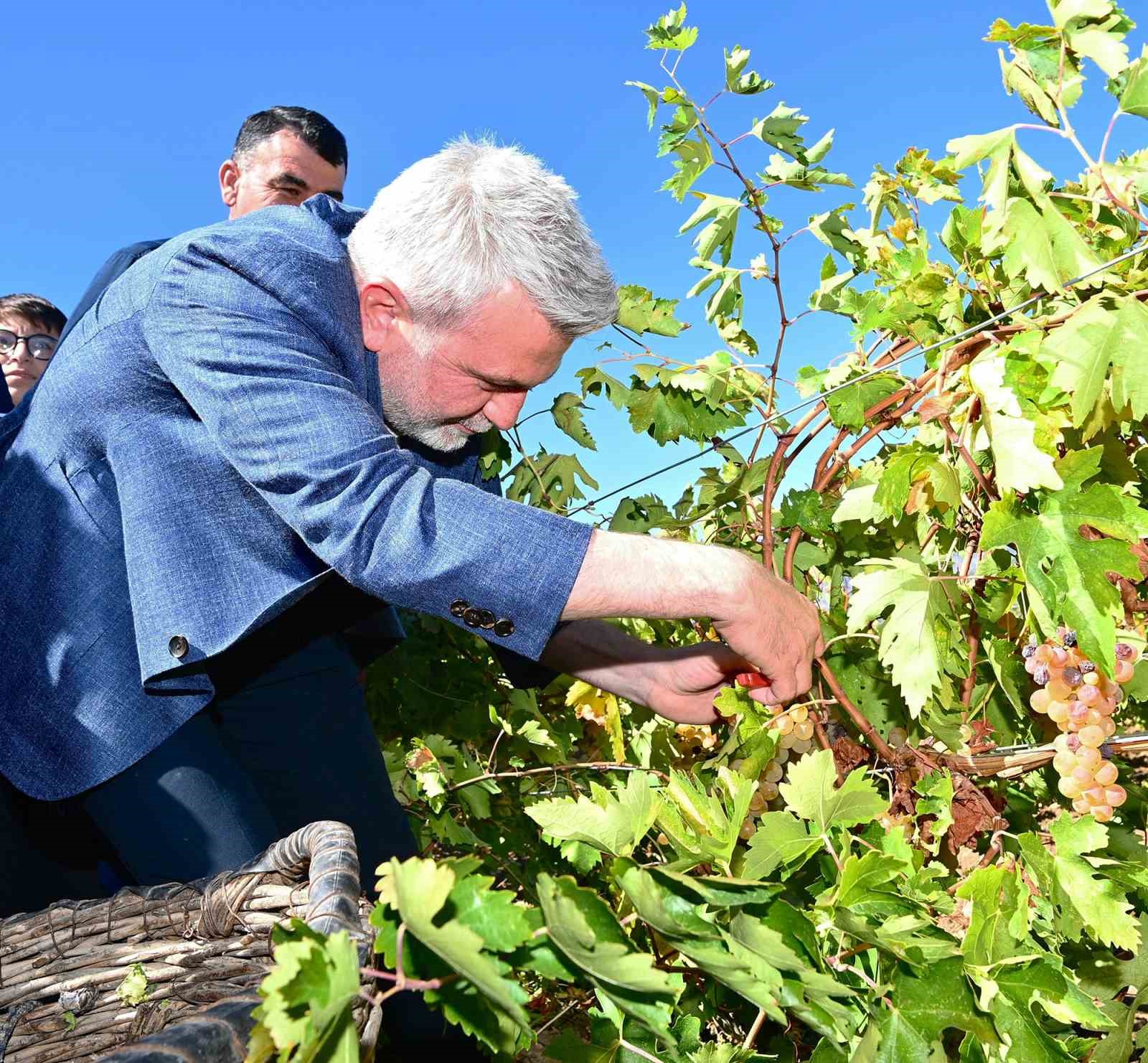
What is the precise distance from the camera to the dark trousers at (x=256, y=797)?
180cm

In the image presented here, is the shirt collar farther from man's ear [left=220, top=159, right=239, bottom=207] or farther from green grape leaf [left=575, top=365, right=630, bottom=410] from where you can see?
man's ear [left=220, top=159, right=239, bottom=207]

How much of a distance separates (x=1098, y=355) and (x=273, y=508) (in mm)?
1191

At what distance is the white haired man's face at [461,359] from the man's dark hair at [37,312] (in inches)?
101

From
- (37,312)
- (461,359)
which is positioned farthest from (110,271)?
(37,312)

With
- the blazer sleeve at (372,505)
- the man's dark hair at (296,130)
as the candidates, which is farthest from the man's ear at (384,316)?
the man's dark hair at (296,130)

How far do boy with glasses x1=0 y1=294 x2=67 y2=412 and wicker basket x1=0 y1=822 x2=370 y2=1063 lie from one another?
2765 millimetres

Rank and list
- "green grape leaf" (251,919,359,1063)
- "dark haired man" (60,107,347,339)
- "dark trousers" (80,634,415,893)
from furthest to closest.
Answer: "dark haired man" (60,107,347,339) → "dark trousers" (80,634,415,893) → "green grape leaf" (251,919,359,1063)

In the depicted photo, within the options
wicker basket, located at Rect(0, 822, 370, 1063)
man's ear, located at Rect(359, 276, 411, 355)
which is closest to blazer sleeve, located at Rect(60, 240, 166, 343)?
man's ear, located at Rect(359, 276, 411, 355)

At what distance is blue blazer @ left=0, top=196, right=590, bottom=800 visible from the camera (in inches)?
60.2

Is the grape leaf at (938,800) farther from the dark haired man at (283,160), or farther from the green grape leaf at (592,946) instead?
the dark haired man at (283,160)

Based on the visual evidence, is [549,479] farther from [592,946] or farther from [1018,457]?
[592,946]

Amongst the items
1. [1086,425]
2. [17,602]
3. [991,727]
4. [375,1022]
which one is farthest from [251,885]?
[1086,425]

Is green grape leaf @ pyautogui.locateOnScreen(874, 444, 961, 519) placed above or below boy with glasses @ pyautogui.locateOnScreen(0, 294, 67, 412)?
below

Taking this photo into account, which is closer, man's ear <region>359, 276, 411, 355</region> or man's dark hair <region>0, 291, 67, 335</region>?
man's ear <region>359, 276, 411, 355</region>
